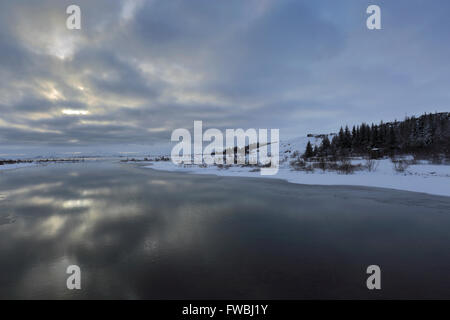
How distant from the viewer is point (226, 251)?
15.3 ft

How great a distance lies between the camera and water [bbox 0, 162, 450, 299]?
3.35m

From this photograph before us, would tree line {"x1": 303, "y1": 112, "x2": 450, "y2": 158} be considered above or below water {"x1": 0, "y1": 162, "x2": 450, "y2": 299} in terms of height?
above

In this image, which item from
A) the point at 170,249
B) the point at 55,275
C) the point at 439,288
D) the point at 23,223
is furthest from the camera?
the point at 23,223

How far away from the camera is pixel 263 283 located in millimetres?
3469

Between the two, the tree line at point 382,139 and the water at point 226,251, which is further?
the tree line at point 382,139

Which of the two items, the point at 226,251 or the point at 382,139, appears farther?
the point at 382,139

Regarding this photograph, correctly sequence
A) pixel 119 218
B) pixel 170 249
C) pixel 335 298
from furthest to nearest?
1. pixel 119 218
2. pixel 170 249
3. pixel 335 298

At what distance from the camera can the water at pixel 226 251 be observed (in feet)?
11.0

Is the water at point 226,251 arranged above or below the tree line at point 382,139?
below

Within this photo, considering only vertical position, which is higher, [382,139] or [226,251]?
[382,139]

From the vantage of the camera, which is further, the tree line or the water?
the tree line
